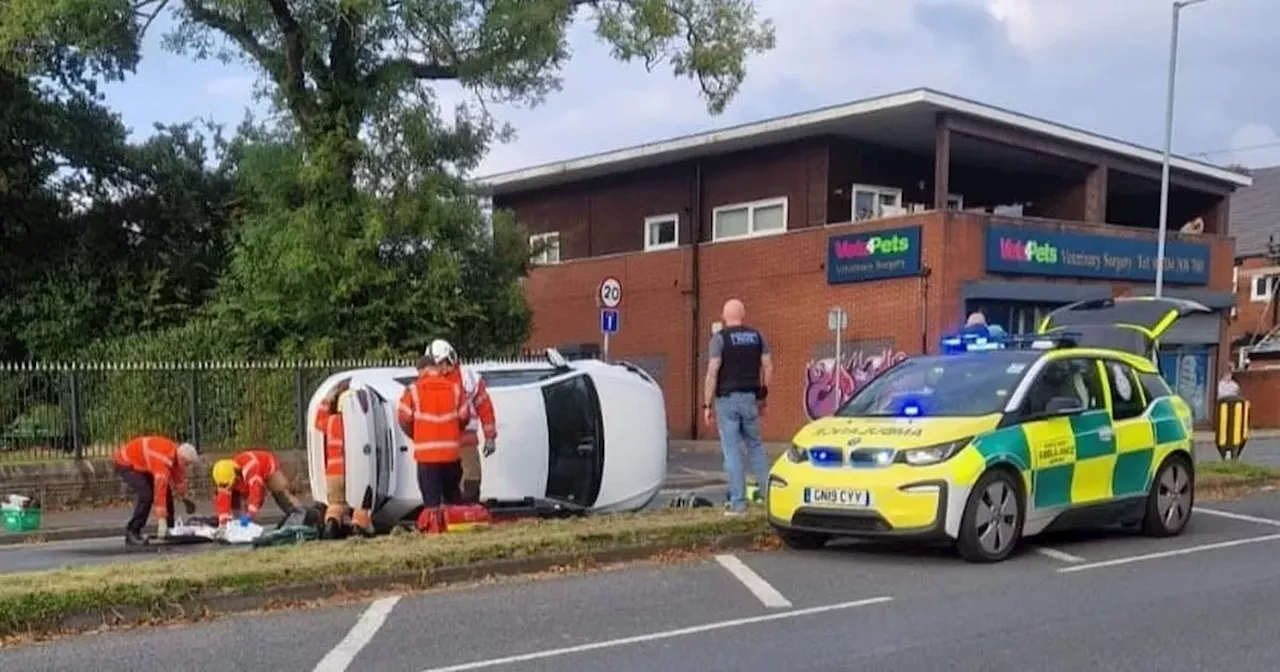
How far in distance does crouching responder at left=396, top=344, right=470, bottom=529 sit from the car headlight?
3.50 m

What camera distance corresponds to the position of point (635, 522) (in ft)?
32.7

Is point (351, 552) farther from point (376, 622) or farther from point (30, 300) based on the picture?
point (30, 300)

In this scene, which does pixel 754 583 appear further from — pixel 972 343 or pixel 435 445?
pixel 972 343

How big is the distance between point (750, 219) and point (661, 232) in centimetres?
320

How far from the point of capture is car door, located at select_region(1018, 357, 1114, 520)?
9336 millimetres

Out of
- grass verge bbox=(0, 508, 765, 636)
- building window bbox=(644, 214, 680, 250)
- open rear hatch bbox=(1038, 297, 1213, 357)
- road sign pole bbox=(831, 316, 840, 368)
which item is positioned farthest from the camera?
building window bbox=(644, 214, 680, 250)

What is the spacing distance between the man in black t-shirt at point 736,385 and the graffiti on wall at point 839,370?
14605 mm

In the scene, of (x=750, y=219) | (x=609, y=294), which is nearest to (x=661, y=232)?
(x=750, y=219)

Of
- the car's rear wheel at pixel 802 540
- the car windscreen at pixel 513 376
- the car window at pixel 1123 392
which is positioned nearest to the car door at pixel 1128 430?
the car window at pixel 1123 392

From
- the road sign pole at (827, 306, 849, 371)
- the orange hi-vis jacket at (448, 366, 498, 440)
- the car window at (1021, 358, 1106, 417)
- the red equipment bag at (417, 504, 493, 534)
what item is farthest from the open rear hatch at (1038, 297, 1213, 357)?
the road sign pole at (827, 306, 849, 371)

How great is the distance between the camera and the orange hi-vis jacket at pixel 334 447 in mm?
10430

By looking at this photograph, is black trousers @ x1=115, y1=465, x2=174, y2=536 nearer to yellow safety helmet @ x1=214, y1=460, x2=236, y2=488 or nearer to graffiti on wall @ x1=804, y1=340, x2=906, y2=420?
yellow safety helmet @ x1=214, y1=460, x2=236, y2=488

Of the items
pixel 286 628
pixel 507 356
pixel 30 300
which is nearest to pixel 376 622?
pixel 286 628

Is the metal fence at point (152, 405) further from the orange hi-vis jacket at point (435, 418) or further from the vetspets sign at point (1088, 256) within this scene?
the vetspets sign at point (1088, 256)
